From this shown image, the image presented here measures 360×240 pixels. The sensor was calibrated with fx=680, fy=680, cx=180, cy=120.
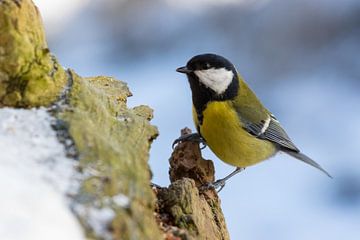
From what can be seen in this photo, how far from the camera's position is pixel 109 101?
141cm

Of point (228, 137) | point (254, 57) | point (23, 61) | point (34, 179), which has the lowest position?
point (34, 179)

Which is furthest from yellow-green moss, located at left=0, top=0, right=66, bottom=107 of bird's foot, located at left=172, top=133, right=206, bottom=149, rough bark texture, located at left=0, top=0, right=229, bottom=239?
bird's foot, located at left=172, top=133, right=206, bottom=149

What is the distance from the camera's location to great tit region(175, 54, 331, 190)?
81.1 inches

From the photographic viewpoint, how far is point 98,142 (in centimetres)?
114

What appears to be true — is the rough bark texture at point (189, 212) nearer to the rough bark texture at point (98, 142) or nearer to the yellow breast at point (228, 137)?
the rough bark texture at point (98, 142)

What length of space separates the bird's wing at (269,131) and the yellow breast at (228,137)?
0.02 metres

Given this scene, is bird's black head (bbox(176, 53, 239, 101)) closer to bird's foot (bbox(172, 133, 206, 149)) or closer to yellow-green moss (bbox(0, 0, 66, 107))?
bird's foot (bbox(172, 133, 206, 149))

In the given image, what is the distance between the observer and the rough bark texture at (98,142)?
3.38 ft

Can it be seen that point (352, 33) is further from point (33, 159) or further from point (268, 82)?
point (33, 159)

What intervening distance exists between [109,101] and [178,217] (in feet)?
0.96

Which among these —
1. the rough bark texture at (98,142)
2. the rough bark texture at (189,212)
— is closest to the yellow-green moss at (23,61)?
the rough bark texture at (98,142)

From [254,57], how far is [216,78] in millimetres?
2139

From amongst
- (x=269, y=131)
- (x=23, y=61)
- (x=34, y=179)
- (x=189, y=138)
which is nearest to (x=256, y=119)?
(x=269, y=131)

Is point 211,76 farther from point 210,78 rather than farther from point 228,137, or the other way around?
point 228,137
